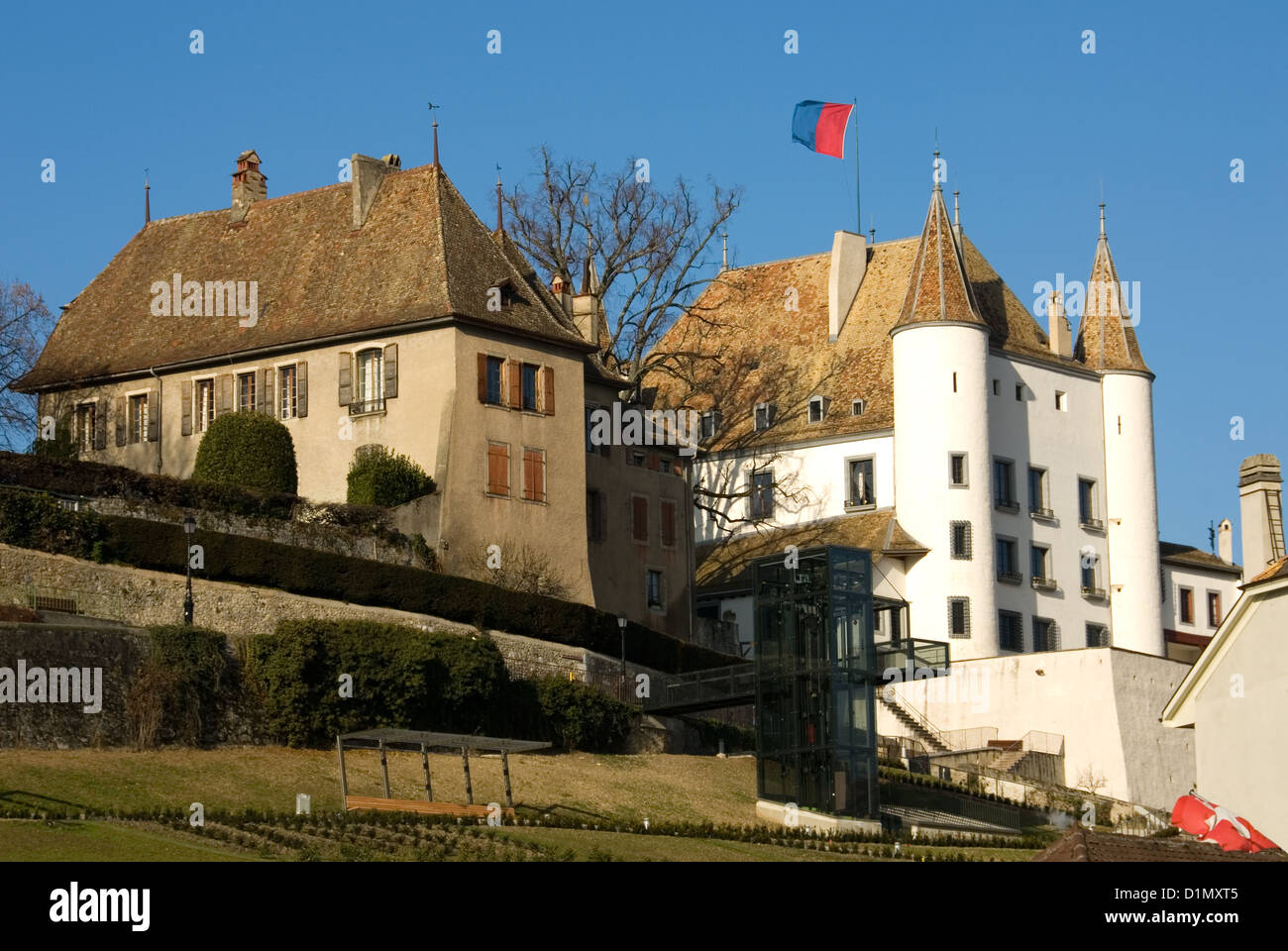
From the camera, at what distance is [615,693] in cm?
5172

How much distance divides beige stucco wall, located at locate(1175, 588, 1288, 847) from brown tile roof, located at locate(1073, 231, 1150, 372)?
47156mm

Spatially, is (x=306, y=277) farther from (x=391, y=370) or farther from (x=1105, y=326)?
(x=1105, y=326)

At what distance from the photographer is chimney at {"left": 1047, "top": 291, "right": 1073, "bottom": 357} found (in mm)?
74125

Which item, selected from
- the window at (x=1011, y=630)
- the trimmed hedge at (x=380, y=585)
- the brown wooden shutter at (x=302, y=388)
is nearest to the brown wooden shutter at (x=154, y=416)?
the brown wooden shutter at (x=302, y=388)

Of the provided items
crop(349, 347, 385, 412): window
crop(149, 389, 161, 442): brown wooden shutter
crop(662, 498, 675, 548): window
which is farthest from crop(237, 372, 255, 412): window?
crop(662, 498, 675, 548): window

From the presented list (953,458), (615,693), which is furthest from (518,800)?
(953,458)

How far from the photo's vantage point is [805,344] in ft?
257

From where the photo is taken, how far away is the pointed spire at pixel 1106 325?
74.8 metres

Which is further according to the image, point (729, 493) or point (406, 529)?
point (729, 493)

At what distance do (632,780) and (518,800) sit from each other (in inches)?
195

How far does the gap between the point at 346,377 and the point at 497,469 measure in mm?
4823

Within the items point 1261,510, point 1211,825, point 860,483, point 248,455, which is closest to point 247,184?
point 248,455
